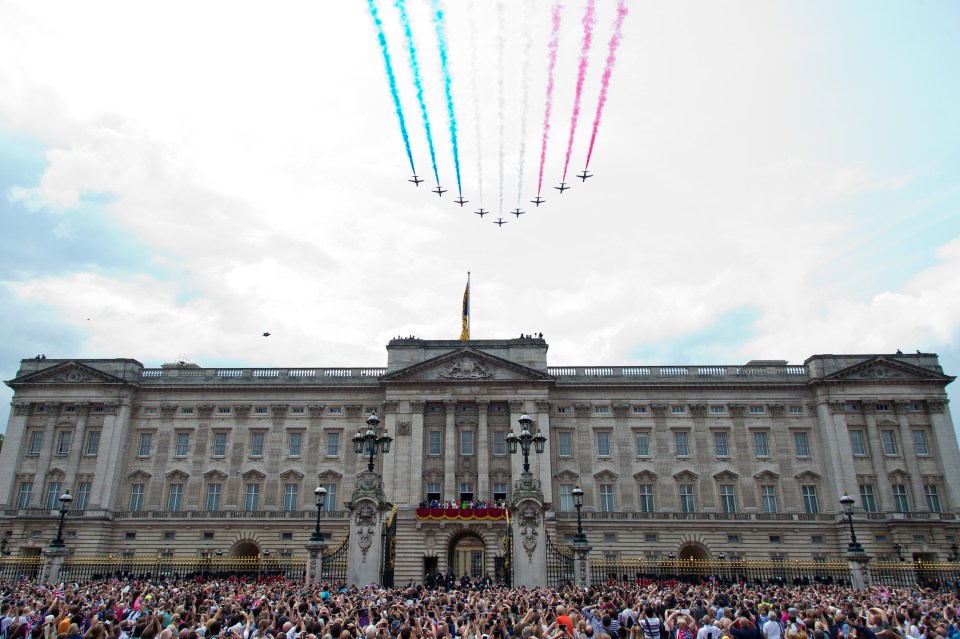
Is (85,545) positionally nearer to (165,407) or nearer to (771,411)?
(165,407)

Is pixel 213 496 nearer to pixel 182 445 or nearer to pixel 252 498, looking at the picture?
pixel 252 498

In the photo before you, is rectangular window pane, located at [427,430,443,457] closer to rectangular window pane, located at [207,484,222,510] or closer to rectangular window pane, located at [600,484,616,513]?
rectangular window pane, located at [600,484,616,513]

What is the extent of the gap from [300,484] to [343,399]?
26.4 ft

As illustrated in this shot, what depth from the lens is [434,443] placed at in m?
59.5

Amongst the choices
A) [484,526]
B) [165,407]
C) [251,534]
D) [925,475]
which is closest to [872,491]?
[925,475]

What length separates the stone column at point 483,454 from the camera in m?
57.3

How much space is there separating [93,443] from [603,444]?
44070mm

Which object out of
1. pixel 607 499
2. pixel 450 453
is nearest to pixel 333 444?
pixel 450 453

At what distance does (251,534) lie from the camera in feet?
189

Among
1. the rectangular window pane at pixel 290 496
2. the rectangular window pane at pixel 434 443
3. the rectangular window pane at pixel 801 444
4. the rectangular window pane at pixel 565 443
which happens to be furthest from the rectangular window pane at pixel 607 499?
the rectangular window pane at pixel 290 496

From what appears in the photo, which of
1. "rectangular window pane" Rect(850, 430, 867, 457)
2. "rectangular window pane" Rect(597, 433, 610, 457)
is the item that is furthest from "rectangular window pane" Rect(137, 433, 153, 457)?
"rectangular window pane" Rect(850, 430, 867, 457)

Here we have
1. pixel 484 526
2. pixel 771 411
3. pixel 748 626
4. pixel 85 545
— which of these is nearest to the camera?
pixel 748 626

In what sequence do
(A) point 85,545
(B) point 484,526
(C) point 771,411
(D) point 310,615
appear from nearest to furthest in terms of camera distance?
(D) point 310,615
(B) point 484,526
(A) point 85,545
(C) point 771,411

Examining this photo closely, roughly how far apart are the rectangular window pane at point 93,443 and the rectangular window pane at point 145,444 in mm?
3254
